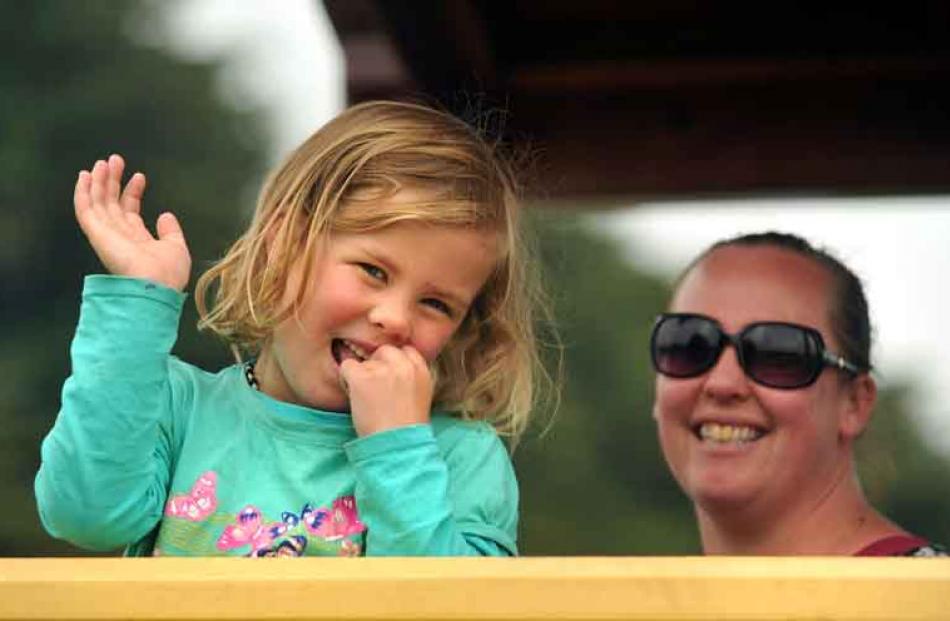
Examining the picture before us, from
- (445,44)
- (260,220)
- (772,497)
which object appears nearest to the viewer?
(260,220)

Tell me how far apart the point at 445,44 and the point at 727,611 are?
220cm

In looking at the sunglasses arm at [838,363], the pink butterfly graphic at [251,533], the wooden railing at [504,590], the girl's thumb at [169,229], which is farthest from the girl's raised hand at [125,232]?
the sunglasses arm at [838,363]

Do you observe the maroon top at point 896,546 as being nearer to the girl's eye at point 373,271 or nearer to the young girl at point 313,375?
the young girl at point 313,375

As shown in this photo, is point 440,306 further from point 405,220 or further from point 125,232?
point 125,232

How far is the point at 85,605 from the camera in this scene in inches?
52.7

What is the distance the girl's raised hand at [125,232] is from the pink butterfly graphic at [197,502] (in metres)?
0.19

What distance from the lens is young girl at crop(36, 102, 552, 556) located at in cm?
177

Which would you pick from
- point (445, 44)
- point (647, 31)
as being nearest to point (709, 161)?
point (647, 31)

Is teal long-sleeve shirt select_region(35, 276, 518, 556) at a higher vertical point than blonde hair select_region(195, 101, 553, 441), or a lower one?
lower

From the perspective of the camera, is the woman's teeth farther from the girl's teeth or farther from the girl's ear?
the girl's teeth

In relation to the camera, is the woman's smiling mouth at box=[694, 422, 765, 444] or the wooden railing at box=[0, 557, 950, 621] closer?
the wooden railing at box=[0, 557, 950, 621]

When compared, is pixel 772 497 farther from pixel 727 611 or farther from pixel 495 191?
pixel 727 611

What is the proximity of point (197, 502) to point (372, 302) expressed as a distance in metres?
0.25

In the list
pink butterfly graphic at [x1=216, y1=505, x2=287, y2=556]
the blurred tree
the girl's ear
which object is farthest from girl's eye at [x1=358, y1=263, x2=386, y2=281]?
the blurred tree
